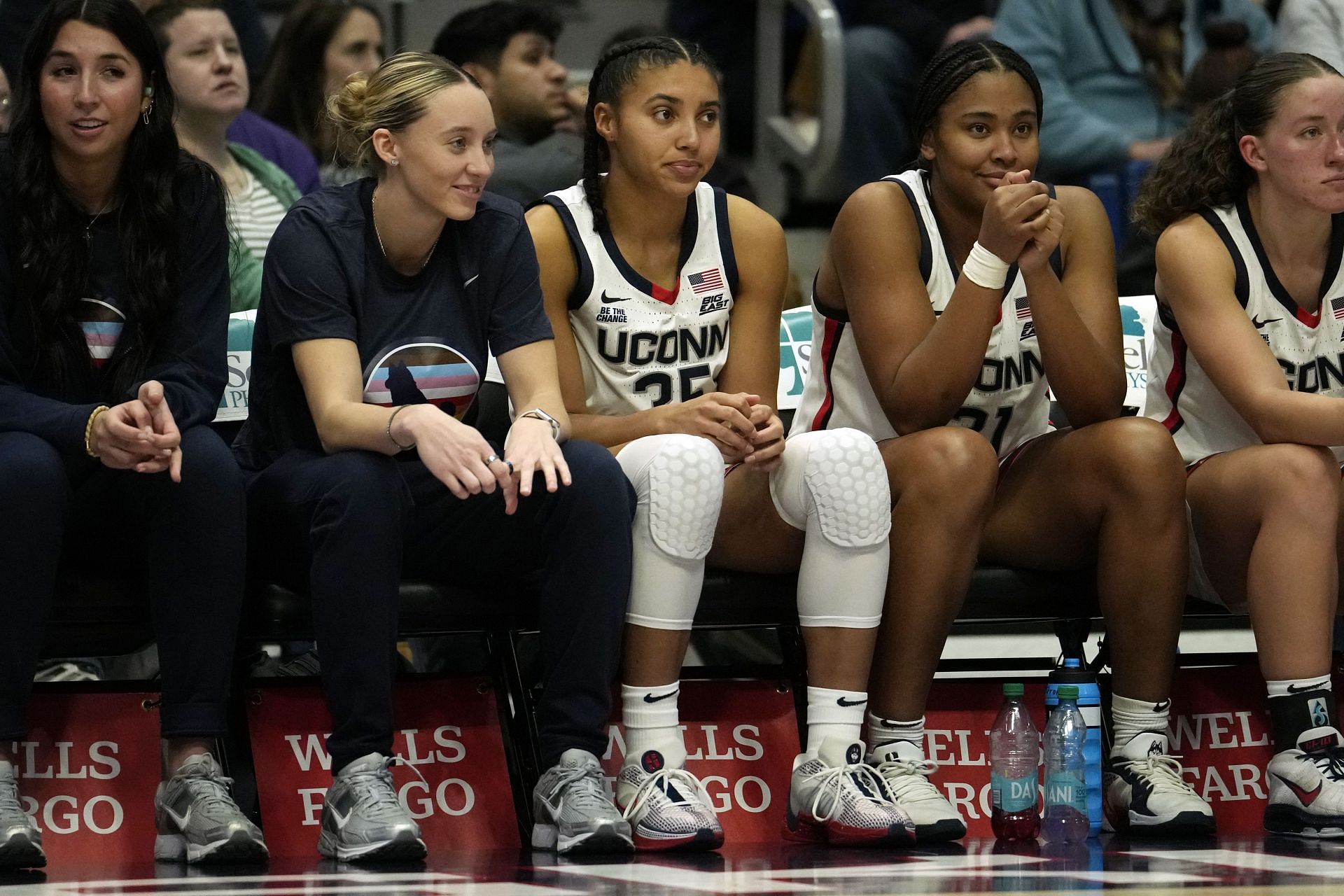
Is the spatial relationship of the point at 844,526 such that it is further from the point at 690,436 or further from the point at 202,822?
the point at 202,822

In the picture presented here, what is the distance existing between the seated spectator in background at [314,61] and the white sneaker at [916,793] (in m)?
2.61

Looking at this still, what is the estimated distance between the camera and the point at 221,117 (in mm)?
4844

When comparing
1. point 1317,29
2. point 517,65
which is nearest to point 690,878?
point 517,65

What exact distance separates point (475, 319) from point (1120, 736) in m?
1.37

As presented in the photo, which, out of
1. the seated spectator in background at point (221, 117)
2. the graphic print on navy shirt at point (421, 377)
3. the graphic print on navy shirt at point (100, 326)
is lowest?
the graphic print on navy shirt at point (421, 377)

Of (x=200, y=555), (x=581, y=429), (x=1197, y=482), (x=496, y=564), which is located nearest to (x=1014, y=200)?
(x=1197, y=482)

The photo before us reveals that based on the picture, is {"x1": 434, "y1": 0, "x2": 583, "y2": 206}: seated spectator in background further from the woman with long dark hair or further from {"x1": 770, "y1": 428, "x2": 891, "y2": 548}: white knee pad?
{"x1": 770, "y1": 428, "x2": 891, "y2": 548}: white knee pad

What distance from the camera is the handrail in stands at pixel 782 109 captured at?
5.97 m

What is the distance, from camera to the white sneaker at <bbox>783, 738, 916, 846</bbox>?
120 inches

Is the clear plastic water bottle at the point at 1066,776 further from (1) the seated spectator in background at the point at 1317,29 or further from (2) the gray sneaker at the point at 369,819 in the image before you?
(1) the seated spectator in background at the point at 1317,29

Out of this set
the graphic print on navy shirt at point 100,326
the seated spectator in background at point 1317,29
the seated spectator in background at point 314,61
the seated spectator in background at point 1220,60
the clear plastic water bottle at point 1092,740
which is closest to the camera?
the graphic print on navy shirt at point 100,326

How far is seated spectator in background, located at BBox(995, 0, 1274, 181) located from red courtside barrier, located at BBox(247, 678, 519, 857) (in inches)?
132

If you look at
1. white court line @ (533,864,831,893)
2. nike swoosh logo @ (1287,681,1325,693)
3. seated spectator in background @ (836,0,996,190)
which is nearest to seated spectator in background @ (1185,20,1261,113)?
seated spectator in background @ (836,0,996,190)

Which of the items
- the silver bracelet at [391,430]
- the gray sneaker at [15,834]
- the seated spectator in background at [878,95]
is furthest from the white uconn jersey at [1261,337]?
the seated spectator in background at [878,95]
